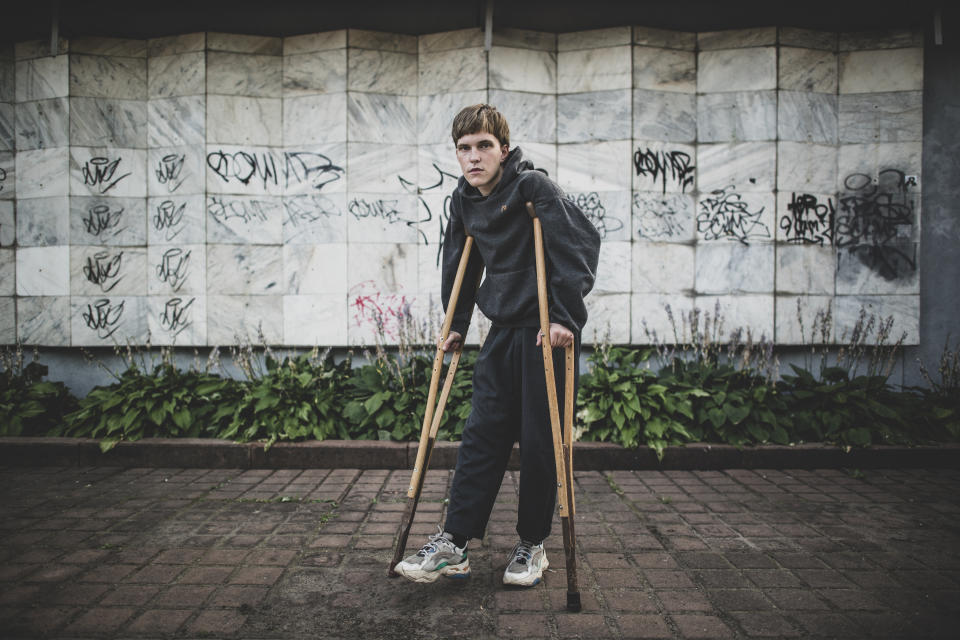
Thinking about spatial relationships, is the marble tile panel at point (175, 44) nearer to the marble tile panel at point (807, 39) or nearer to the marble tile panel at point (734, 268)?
the marble tile panel at point (734, 268)

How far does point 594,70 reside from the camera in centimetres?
593

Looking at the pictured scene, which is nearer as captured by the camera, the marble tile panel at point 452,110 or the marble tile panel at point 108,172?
the marble tile panel at point 452,110

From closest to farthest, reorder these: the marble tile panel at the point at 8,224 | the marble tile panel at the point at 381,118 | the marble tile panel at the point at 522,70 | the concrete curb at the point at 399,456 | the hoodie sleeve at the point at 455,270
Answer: the hoodie sleeve at the point at 455,270 < the concrete curb at the point at 399,456 < the marble tile panel at the point at 522,70 < the marble tile panel at the point at 381,118 < the marble tile panel at the point at 8,224

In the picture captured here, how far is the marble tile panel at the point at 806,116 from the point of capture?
5.89 m

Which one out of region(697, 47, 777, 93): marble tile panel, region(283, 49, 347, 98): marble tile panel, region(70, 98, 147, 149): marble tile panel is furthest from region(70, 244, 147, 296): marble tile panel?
region(697, 47, 777, 93): marble tile panel

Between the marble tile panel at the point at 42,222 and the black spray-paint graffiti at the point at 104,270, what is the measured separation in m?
0.37

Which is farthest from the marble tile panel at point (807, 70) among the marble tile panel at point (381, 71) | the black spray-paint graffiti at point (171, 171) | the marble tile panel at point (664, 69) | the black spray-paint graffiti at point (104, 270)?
the black spray-paint graffiti at point (104, 270)

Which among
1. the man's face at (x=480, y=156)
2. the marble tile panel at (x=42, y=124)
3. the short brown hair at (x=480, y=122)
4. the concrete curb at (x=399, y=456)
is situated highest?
the marble tile panel at (x=42, y=124)

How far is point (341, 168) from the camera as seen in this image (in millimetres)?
5973

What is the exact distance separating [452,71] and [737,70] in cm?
315

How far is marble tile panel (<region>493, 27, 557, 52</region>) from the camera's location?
5.88 m

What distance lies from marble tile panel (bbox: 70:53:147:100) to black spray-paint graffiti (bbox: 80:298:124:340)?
2336 millimetres

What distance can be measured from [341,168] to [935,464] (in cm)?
636

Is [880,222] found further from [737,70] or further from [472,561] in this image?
[472,561]
